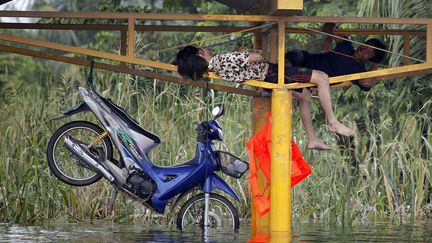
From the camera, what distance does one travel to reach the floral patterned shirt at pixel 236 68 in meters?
11.1

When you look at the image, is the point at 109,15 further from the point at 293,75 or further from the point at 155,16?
the point at 293,75

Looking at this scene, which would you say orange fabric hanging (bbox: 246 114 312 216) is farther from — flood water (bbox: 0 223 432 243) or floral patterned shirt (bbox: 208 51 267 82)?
floral patterned shirt (bbox: 208 51 267 82)

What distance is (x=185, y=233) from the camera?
35.9 ft


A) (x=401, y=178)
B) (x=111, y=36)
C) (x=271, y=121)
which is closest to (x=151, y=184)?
(x=271, y=121)

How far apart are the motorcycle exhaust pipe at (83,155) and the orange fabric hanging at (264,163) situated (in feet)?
4.18

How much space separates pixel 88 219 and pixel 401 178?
Result: 3.45 meters

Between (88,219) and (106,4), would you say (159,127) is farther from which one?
(106,4)

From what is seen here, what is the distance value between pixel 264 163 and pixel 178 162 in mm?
2005

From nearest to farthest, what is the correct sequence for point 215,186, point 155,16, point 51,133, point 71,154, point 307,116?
1. point 155,16
2. point 215,186
3. point 71,154
4. point 307,116
5. point 51,133

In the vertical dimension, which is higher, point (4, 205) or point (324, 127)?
point (324, 127)

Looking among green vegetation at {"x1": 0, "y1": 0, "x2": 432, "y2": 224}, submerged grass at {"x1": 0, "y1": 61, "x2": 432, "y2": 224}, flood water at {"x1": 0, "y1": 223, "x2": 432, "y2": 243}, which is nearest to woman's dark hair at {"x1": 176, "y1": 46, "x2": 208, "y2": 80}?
green vegetation at {"x1": 0, "y1": 0, "x2": 432, "y2": 224}

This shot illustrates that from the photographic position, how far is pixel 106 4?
2170 cm

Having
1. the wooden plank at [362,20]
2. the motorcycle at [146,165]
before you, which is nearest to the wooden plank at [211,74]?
the wooden plank at [362,20]

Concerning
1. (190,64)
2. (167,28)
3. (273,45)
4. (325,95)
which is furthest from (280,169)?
(167,28)
